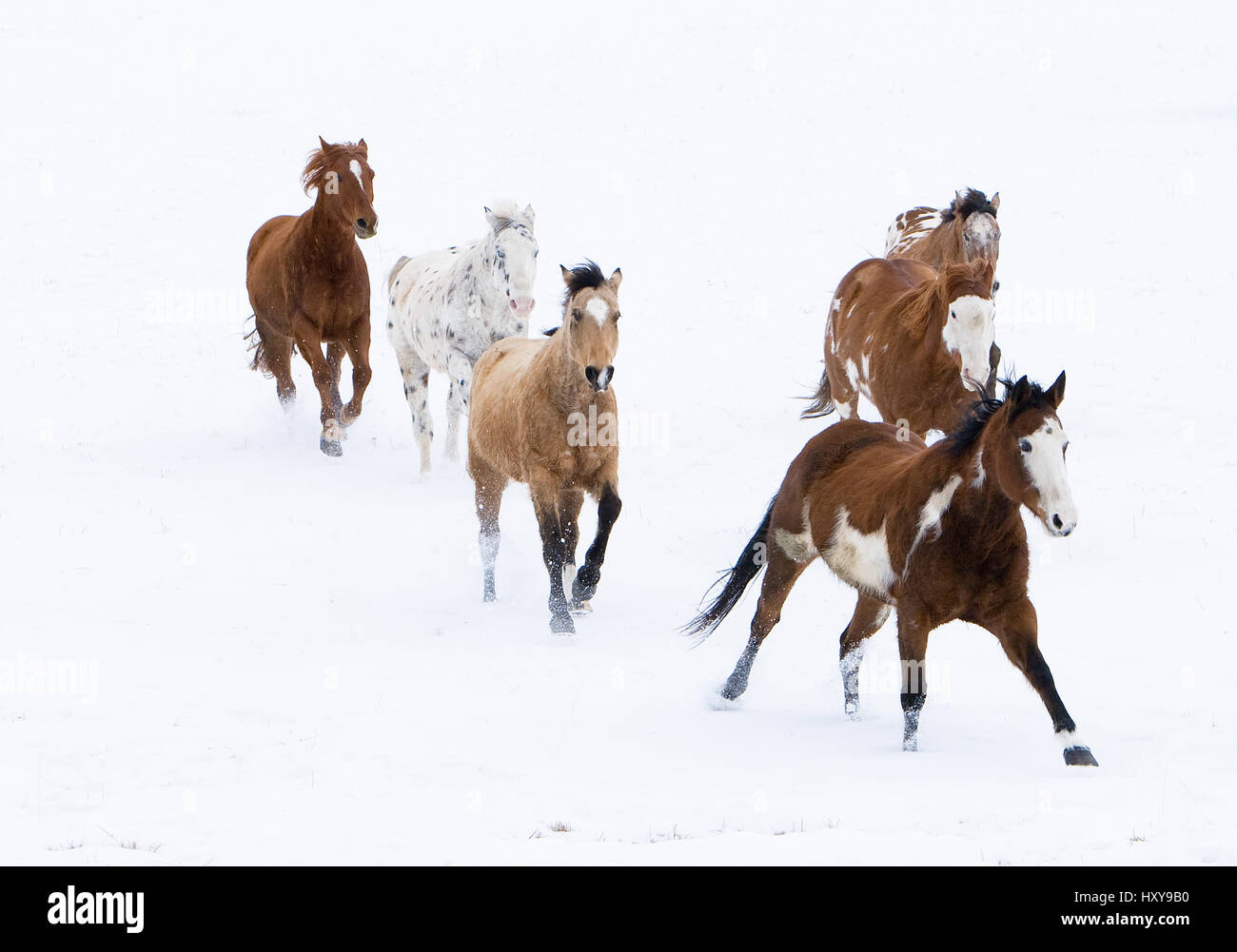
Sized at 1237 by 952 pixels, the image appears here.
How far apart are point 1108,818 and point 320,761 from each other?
3.41 m

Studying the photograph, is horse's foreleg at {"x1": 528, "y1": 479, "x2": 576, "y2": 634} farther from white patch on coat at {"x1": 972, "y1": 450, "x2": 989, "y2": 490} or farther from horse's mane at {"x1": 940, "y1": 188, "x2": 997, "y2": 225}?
horse's mane at {"x1": 940, "y1": 188, "x2": 997, "y2": 225}

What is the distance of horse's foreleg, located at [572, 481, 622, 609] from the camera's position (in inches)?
340

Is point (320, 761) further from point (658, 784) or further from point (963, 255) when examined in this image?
point (963, 255)

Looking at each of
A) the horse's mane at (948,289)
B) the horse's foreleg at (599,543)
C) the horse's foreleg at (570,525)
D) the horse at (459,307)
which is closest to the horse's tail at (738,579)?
the horse's foreleg at (599,543)

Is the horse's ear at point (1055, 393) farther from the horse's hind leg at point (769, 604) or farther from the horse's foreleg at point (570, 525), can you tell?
the horse's foreleg at point (570, 525)

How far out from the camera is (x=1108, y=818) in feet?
16.8

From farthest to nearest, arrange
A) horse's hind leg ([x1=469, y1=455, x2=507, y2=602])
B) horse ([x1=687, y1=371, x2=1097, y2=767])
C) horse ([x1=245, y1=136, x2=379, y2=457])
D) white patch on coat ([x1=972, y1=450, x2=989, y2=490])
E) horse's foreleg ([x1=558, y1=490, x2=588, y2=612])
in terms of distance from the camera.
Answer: horse ([x1=245, y1=136, x2=379, y2=457]) < horse's hind leg ([x1=469, y1=455, x2=507, y2=602]) < horse's foreleg ([x1=558, y1=490, x2=588, y2=612]) < white patch on coat ([x1=972, y1=450, x2=989, y2=490]) < horse ([x1=687, y1=371, x2=1097, y2=767])

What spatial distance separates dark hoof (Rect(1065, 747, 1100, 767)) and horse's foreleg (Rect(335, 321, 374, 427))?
8534mm

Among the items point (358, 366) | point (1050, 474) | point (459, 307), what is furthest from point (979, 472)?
point (358, 366)

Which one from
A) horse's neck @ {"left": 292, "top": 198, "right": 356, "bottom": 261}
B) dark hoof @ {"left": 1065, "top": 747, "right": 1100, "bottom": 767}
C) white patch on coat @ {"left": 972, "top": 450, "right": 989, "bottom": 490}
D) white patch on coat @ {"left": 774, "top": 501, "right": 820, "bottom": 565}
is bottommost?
dark hoof @ {"left": 1065, "top": 747, "right": 1100, "bottom": 767}

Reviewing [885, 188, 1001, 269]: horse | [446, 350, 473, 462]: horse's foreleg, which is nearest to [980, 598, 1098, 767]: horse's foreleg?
[885, 188, 1001, 269]: horse

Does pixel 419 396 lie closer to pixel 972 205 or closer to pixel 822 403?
pixel 822 403

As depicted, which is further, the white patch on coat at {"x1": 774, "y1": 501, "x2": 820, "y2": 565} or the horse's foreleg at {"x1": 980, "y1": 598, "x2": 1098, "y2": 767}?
the white patch on coat at {"x1": 774, "y1": 501, "x2": 820, "y2": 565}

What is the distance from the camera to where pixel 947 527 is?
245 inches
